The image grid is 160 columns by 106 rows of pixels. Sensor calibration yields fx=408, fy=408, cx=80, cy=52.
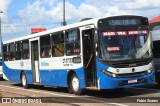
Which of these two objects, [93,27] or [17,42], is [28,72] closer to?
[17,42]

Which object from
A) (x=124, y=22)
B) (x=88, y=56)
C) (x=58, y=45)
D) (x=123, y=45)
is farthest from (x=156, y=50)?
(x=58, y=45)

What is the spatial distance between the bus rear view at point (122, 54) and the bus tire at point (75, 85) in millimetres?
1781

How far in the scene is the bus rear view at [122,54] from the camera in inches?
576

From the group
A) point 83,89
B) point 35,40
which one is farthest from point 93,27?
point 35,40

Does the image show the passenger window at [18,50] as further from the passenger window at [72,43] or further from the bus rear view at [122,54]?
the bus rear view at [122,54]

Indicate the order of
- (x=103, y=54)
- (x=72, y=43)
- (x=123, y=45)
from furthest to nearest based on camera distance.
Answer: (x=72, y=43)
(x=123, y=45)
(x=103, y=54)

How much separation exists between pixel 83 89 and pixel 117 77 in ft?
6.97

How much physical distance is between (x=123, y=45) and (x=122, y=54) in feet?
1.10

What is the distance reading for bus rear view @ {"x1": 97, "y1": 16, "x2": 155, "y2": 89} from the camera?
48.0ft

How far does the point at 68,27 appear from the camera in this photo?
17141 mm

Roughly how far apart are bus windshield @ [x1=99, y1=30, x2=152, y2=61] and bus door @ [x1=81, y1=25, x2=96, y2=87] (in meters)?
0.71

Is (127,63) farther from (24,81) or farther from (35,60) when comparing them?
(24,81)

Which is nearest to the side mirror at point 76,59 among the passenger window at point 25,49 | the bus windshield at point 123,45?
the bus windshield at point 123,45

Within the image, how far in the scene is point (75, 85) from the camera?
16734 mm
